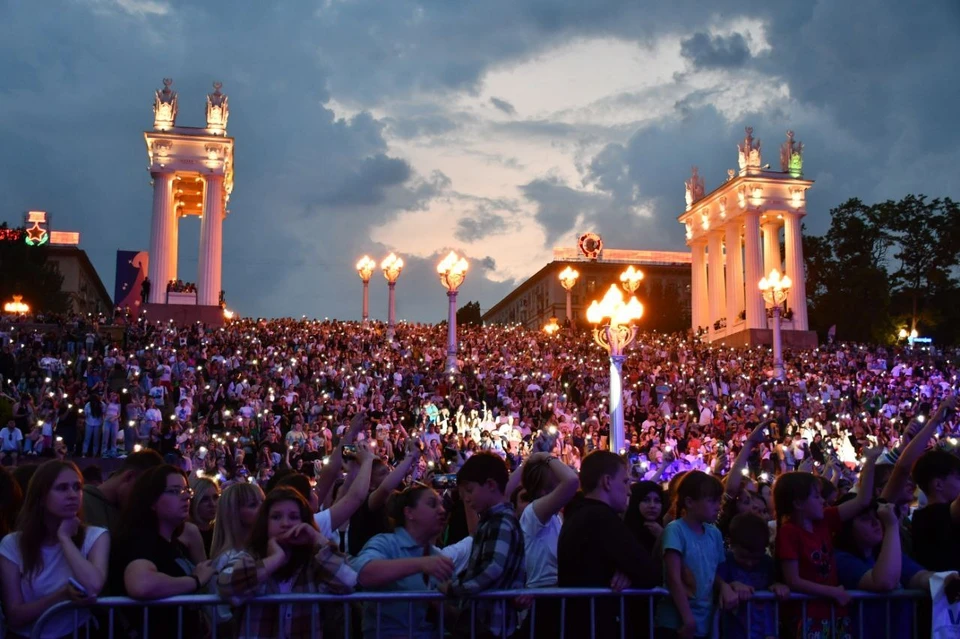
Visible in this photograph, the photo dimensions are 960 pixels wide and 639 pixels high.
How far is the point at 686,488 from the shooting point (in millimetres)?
5328

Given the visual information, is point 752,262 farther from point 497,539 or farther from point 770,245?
point 497,539

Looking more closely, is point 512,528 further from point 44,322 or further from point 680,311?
point 680,311

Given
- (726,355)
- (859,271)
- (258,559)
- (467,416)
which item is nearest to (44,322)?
(467,416)

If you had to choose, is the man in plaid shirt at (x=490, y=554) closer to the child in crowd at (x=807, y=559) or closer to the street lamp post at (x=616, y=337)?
the child in crowd at (x=807, y=559)

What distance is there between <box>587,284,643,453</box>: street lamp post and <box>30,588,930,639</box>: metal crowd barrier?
43.9 feet

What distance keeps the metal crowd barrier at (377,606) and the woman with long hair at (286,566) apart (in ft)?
0.17

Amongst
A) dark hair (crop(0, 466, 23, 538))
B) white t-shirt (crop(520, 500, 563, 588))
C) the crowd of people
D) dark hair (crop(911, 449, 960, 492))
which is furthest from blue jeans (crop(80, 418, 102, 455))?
dark hair (crop(911, 449, 960, 492))

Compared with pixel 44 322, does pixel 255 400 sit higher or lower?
lower

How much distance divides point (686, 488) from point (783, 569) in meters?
0.63

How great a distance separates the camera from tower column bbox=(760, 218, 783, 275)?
180 feet

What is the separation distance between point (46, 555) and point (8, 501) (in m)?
0.53

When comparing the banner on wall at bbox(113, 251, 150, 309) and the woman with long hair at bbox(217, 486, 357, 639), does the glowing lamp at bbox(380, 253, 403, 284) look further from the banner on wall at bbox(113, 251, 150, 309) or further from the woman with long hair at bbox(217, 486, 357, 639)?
the woman with long hair at bbox(217, 486, 357, 639)

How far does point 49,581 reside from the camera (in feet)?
15.3

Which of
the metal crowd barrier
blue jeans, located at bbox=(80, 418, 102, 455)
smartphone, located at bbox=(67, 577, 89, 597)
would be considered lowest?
the metal crowd barrier
